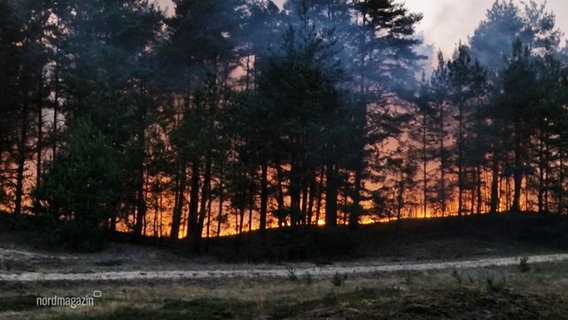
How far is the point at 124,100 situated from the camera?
37.4 meters

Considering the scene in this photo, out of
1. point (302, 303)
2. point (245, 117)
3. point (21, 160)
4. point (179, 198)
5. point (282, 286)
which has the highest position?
point (245, 117)

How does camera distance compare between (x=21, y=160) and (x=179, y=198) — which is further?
(x=179, y=198)

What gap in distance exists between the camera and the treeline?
34.4 m

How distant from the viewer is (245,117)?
115ft

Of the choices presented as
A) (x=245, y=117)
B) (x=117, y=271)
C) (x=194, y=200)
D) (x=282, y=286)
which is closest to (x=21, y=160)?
(x=194, y=200)

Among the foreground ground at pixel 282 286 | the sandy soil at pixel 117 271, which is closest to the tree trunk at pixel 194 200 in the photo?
the foreground ground at pixel 282 286

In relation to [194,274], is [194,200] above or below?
above

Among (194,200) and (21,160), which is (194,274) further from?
(21,160)

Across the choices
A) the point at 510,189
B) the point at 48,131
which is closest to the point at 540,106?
the point at 510,189

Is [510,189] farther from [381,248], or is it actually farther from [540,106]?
[381,248]

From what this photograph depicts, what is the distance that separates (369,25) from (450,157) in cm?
1313

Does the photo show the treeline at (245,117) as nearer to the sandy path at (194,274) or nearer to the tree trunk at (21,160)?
the tree trunk at (21,160)

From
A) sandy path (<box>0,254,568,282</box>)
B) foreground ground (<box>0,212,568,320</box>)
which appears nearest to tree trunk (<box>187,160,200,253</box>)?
foreground ground (<box>0,212,568,320</box>)

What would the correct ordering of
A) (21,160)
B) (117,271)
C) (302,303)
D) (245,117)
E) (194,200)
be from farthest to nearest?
(194,200) → (21,160) → (245,117) → (117,271) → (302,303)
